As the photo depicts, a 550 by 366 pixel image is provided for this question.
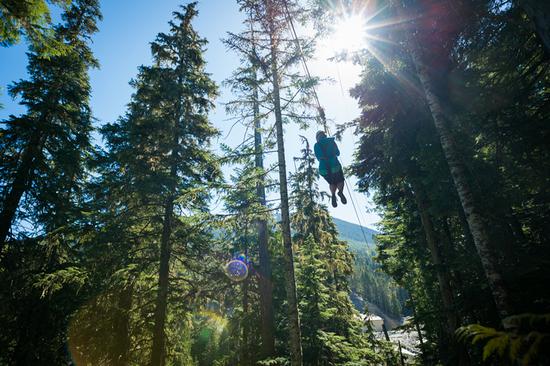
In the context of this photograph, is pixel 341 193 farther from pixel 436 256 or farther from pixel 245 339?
pixel 245 339

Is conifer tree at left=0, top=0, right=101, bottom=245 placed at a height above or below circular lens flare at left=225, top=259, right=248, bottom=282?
above

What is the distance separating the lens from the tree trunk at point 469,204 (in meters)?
4.20

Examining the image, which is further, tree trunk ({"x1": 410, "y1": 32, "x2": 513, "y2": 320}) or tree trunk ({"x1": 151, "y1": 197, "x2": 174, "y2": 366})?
tree trunk ({"x1": 151, "y1": 197, "x2": 174, "y2": 366})

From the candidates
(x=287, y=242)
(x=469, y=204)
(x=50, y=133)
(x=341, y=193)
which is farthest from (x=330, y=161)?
(x=50, y=133)

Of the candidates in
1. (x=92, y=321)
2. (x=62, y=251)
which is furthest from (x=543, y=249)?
(x=62, y=251)

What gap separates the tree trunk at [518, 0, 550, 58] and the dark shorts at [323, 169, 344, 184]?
15.7ft

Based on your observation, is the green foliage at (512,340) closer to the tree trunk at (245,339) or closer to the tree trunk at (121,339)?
the tree trunk at (245,339)

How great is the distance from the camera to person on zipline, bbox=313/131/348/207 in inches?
304

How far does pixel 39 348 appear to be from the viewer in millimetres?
10805

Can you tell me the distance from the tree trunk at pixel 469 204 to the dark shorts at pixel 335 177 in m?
2.83

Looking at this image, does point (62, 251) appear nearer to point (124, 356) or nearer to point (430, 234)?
point (124, 356)

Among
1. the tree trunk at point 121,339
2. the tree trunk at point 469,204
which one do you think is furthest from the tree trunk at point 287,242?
the tree trunk at point 121,339

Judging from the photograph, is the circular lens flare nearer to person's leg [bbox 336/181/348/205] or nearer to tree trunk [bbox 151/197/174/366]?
tree trunk [bbox 151/197/174/366]

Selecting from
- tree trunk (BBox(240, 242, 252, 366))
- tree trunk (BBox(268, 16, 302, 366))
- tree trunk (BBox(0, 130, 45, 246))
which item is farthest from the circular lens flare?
tree trunk (BBox(0, 130, 45, 246))
